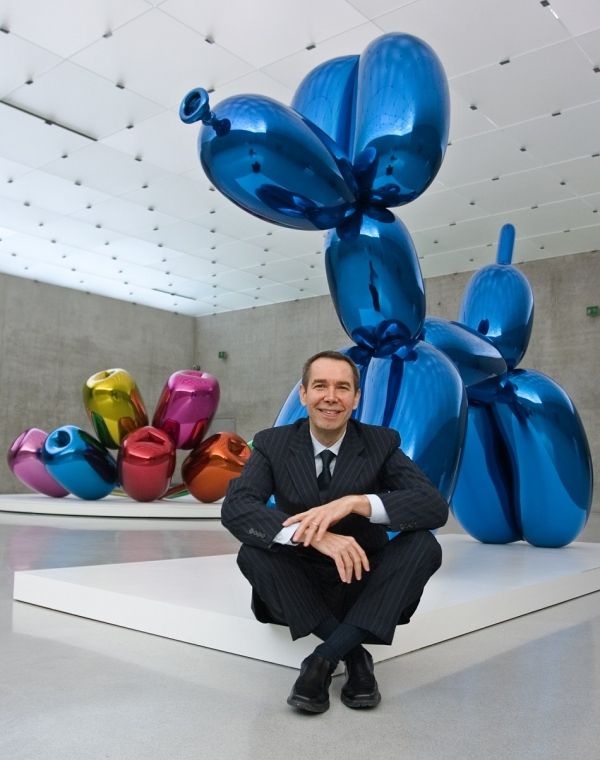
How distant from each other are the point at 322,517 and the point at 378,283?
1.89m

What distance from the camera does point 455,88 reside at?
777cm

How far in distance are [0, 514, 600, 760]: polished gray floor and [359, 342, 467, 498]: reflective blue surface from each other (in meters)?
0.79

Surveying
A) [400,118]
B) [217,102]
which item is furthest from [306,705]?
[217,102]

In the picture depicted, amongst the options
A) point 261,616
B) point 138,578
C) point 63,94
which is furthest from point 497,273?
point 63,94

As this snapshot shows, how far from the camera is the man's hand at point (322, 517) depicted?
1961 mm

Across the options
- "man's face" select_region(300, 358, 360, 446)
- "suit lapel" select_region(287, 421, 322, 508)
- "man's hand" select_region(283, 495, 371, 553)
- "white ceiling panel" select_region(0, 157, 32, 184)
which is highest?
"white ceiling panel" select_region(0, 157, 32, 184)

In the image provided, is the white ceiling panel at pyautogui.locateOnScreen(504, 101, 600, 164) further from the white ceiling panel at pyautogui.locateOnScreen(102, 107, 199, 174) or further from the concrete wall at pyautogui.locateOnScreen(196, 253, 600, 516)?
the concrete wall at pyautogui.locateOnScreen(196, 253, 600, 516)

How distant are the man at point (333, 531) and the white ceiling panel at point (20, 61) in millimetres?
6330

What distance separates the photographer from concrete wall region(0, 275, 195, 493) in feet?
51.2

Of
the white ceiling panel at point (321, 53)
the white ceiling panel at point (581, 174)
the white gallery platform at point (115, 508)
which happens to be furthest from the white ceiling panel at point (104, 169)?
the white ceiling panel at point (581, 174)

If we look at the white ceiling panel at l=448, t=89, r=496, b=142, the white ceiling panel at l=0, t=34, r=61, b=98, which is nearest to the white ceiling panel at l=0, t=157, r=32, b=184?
the white ceiling panel at l=0, t=34, r=61, b=98

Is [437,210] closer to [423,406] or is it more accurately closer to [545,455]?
[545,455]

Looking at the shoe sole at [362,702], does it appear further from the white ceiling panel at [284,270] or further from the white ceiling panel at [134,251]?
the white ceiling panel at [284,270]

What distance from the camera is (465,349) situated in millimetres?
4402
